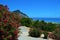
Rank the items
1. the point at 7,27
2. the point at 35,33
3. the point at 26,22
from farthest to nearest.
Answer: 1. the point at 26,22
2. the point at 35,33
3. the point at 7,27

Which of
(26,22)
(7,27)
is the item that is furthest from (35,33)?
(26,22)

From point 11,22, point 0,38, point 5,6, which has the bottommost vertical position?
point 0,38

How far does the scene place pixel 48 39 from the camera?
19984 mm

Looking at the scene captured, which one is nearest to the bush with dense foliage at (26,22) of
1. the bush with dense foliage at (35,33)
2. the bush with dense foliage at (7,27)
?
the bush with dense foliage at (35,33)

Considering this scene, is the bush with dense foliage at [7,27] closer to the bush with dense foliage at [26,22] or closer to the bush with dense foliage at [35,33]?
the bush with dense foliage at [35,33]

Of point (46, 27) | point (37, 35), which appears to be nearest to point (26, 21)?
point (46, 27)

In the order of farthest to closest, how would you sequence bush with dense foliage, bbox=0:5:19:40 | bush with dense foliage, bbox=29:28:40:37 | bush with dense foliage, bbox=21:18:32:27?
bush with dense foliage, bbox=21:18:32:27, bush with dense foliage, bbox=29:28:40:37, bush with dense foliage, bbox=0:5:19:40

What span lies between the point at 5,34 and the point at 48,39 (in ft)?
30.0

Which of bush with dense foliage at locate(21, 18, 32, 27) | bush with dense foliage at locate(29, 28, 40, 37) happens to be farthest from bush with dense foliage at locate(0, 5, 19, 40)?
bush with dense foliage at locate(21, 18, 32, 27)

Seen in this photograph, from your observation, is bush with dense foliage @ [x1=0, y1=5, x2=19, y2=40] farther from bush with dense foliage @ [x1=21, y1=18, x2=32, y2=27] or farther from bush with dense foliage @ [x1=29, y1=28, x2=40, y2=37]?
bush with dense foliage @ [x1=21, y1=18, x2=32, y2=27]

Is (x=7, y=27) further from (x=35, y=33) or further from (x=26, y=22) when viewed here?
(x=26, y=22)

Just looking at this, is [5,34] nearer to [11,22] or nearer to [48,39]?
[11,22]

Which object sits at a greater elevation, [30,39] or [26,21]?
[26,21]

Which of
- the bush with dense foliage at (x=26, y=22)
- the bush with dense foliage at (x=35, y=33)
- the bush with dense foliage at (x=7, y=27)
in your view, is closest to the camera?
the bush with dense foliage at (x=7, y=27)
